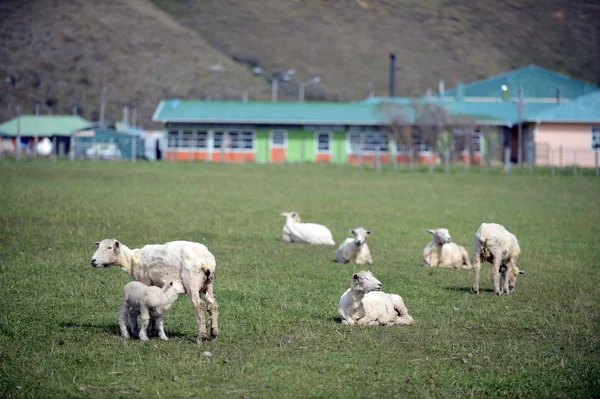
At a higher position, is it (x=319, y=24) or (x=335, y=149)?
(x=319, y=24)

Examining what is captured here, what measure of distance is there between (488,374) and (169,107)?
6979cm

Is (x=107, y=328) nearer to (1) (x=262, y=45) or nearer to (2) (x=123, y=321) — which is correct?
(2) (x=123, y=321)

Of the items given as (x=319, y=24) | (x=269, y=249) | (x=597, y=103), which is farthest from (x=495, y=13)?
(x=269, y=249)

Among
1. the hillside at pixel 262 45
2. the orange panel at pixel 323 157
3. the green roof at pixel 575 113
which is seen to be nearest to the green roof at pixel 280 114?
the orange panel at pixel 323 157

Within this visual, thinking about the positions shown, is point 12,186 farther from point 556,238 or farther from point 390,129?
point 390,129

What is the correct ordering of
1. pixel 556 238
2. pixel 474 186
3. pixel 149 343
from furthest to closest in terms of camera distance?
pixel 474 186 → pixel 556 238 → pixel 149 343

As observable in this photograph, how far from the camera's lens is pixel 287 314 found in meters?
13.1

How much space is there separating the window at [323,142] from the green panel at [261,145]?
13.5 ft

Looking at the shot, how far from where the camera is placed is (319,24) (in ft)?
526

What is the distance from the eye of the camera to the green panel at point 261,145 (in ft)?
251

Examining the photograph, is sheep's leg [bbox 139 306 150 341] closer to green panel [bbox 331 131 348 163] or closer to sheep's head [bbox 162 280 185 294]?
sheep's head [bbox 162 280 185 294]

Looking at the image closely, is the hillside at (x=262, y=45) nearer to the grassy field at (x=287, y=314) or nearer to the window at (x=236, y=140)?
the window at (x=236, y=140)

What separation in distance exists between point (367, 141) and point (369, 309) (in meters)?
64.3

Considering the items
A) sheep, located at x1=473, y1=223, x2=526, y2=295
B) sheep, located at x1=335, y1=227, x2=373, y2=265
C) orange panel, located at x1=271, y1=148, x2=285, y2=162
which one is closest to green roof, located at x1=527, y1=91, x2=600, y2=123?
orange panel, located at x1=271, y1=148, x2=285, y2=162
